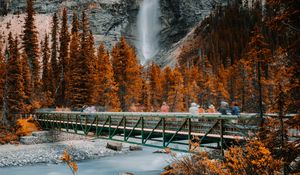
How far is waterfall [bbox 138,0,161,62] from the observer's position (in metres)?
130

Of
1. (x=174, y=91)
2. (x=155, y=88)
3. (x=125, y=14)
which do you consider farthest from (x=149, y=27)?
(x=174, y=91)

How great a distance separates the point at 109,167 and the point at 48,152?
26.4 ft

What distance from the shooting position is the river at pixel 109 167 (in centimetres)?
2303

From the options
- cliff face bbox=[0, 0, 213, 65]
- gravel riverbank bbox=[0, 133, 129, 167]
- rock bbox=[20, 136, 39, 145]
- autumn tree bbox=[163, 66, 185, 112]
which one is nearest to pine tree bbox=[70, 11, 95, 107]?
gravel riverbank bbox=[0, 133, 129, 167]

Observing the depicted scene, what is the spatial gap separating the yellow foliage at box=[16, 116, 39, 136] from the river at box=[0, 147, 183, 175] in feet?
38.5

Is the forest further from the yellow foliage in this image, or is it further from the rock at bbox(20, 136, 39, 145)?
the rock at bbox(20, 136, 39, 145)

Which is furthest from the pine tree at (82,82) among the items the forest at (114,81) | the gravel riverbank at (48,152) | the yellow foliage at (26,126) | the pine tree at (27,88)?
the gravel riverbank at (48,152)

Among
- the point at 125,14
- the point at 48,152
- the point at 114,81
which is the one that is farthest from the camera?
the point at 125,14

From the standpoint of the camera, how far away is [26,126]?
3734cm

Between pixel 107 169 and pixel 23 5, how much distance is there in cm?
12670

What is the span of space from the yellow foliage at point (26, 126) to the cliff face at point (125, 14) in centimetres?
7608

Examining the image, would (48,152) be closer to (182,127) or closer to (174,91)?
(182,127)

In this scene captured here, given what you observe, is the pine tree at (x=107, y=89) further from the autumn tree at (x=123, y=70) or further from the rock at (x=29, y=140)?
the rock at (x=29, y=140)

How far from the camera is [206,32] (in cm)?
11669
